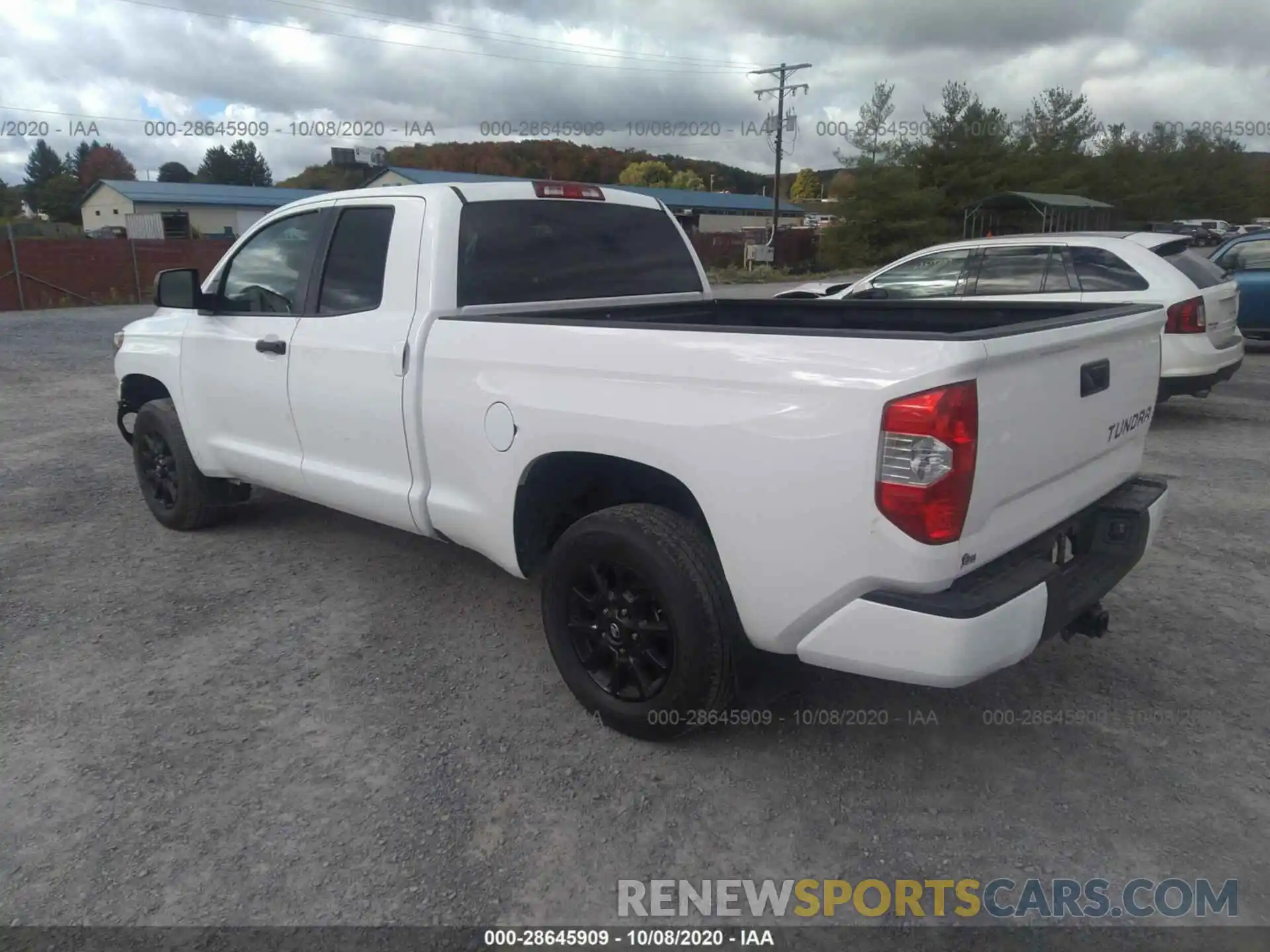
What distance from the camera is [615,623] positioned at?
3.15 metres

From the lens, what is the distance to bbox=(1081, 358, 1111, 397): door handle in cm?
286

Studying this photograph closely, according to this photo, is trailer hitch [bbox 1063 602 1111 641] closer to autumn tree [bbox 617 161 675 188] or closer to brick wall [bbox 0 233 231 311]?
brick wall [bbox 0 233 231 311]

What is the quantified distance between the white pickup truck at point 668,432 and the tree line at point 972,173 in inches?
1424

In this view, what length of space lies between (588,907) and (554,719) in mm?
969

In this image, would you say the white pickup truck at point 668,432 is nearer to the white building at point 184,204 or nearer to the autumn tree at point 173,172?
the white building at point 184,204

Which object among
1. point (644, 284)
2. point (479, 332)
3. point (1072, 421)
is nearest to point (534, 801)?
point (479, 332)

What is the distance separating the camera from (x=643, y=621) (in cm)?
307

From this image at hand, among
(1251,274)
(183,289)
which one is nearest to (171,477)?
(183,289)

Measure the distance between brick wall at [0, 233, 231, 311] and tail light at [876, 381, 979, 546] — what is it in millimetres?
25130

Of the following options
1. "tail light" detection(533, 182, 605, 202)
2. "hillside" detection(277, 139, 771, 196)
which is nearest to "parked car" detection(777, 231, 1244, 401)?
"tail light" detection(533, 182, 605, 202)

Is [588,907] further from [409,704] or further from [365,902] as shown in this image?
[409,704]

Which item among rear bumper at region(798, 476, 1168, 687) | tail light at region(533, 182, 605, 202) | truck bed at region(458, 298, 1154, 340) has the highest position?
tail light at region(533, 182, 605, 202)

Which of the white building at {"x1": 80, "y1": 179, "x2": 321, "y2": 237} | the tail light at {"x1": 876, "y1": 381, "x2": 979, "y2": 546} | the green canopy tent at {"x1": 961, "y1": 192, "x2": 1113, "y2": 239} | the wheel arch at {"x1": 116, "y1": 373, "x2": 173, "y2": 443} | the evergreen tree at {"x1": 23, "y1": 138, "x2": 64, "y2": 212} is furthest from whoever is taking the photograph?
the evergreen tree at {"x1": 23, "y1": 138, "x2": 64, "y2": 212}

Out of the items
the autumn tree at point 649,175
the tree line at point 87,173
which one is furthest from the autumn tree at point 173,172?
the autumn tree at point 649,175
